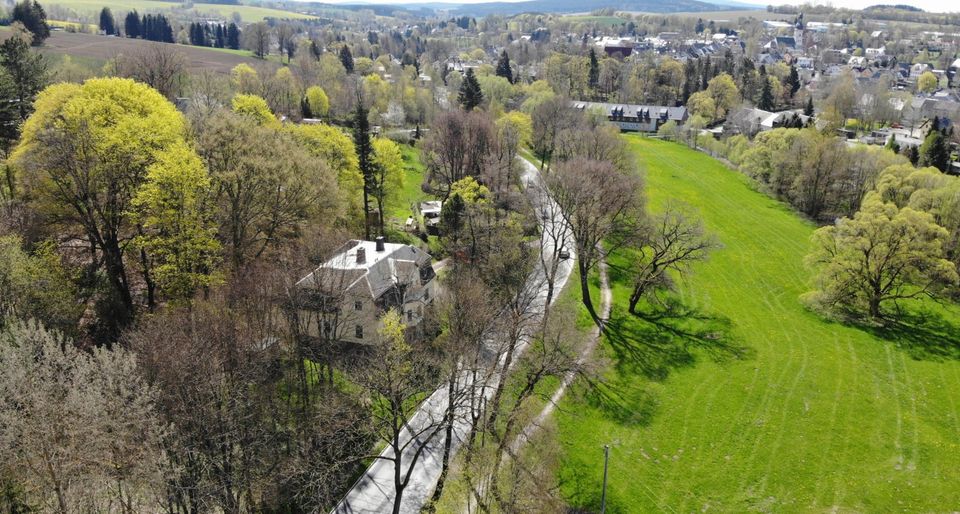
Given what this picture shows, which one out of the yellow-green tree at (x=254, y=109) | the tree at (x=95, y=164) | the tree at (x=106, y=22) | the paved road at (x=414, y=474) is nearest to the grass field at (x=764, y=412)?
the paved road at (x=414, y=474)

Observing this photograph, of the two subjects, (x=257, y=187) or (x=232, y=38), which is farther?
(x=232, y=38)

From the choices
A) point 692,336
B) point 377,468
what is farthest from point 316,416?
point 692,336

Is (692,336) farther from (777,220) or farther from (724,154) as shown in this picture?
(724,154)

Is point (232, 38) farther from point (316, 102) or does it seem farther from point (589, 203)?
point (589, 203)

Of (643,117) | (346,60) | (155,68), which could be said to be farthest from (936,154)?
(346,60)

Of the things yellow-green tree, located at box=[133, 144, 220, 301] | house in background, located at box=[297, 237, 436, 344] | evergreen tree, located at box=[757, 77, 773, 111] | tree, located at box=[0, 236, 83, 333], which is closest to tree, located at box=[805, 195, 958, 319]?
house in background, located at box=[297, 237, 436, 344]
